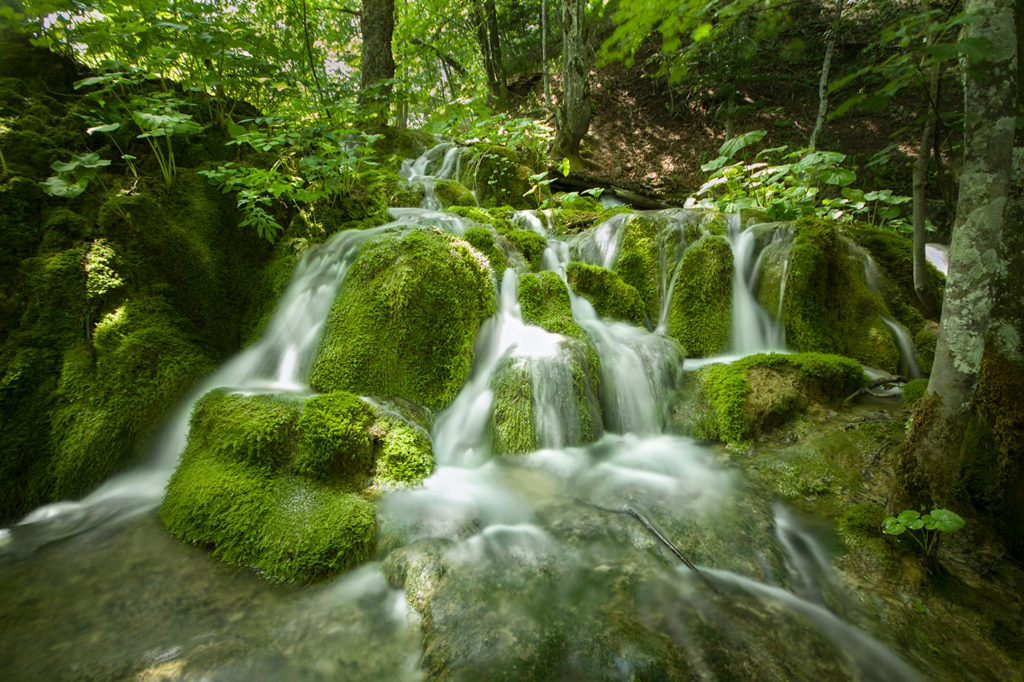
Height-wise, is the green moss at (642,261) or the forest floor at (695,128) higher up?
the forest floor at (695,128)

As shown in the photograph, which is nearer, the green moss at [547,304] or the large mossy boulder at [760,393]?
the large mossy boulder at [760,393]

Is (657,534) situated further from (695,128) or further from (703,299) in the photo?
(695,128)

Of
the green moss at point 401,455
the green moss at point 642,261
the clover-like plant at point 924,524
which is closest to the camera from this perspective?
the clover-like plant at point 924,524

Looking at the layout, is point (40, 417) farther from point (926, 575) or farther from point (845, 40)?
point (845, 40)

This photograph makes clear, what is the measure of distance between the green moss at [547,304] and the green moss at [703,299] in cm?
143

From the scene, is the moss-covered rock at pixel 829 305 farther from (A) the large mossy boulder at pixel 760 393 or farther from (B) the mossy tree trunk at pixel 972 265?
(B) the mossy tree trunk at pixel 972 265

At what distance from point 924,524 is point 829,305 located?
3560 millimetres

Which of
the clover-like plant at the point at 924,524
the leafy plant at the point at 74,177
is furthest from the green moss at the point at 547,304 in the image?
the leafy plant at the point at 74,177

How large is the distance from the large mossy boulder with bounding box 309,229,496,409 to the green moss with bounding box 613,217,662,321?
7.21ft

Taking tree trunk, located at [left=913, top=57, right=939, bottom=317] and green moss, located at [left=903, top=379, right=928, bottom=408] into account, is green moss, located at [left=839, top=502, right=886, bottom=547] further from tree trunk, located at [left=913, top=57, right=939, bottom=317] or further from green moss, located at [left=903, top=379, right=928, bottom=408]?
tree trunk, located at [left=913, top=57, right=939, bottom=317]

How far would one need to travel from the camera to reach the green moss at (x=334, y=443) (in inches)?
108

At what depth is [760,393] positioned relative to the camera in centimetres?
370

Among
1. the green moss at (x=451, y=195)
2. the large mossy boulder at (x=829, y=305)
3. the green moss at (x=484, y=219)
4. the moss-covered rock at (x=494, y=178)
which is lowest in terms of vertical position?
the large mossy boulder at (x=829, y=305)

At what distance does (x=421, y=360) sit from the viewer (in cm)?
387
